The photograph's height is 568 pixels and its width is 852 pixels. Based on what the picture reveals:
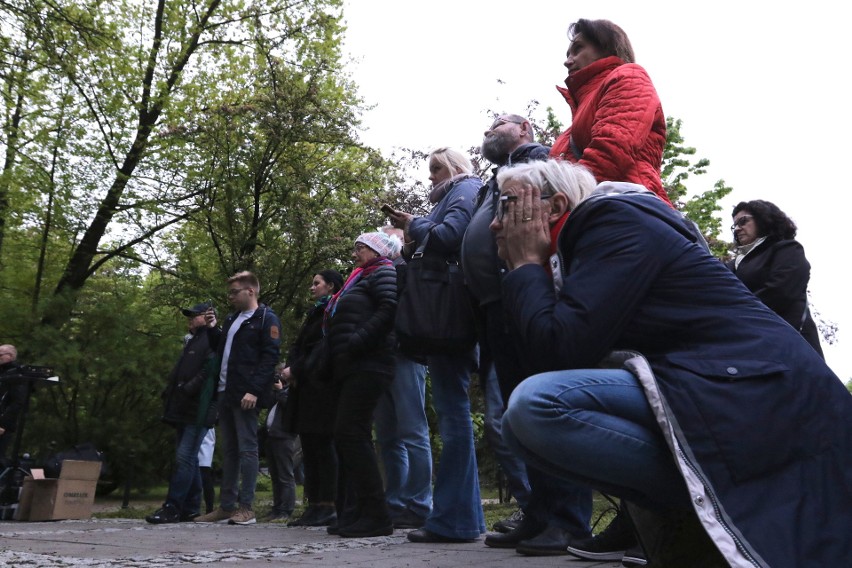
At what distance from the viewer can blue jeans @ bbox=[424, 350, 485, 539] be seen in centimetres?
546

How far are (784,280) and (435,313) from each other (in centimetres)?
191

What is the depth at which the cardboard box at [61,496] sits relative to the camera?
392 inches

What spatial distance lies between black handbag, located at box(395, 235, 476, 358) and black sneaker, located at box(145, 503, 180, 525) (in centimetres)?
432

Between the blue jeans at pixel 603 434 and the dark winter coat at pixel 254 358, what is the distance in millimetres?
5999

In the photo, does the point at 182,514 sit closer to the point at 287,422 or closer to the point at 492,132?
the point at 287,422

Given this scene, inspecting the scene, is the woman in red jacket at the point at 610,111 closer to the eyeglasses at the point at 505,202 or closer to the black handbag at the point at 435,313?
the black handbag at the point at 435,313

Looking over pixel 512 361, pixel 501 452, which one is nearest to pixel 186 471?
pixel 501 452

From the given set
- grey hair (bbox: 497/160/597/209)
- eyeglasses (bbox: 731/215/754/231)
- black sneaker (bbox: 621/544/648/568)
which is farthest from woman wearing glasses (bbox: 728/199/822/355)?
grey hair (bbox: 497/160/597/209)

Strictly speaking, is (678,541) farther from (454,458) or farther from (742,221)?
(742,221)

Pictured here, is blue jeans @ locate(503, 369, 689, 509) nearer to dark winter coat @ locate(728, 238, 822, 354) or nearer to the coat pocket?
the coat pocket

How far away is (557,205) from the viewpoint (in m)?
3.10

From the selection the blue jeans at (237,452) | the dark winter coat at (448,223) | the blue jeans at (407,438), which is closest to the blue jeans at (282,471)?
the blue jeans at (237,452)

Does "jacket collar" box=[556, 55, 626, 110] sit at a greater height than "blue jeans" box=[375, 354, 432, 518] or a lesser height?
greater

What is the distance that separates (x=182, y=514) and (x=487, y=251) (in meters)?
5.62
